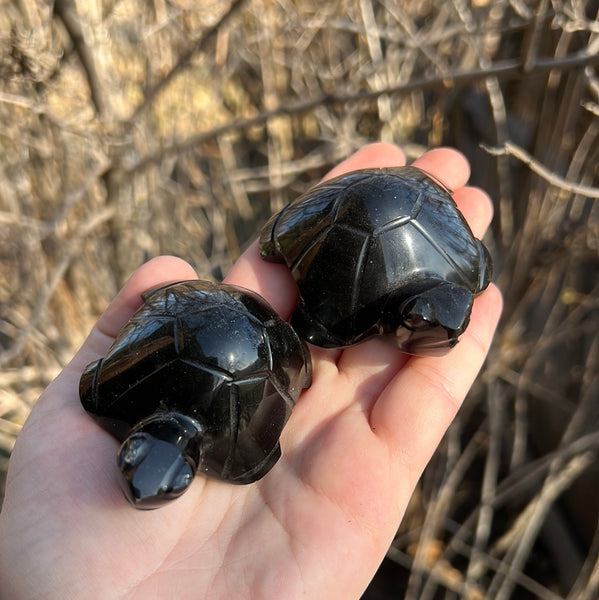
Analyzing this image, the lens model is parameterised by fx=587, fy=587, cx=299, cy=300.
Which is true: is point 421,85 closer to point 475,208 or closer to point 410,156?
point 475,208

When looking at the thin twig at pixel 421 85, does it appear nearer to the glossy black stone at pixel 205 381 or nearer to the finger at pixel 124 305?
the finger at pixel 124 305

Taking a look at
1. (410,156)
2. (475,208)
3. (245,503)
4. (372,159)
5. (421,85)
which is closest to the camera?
(245,503)

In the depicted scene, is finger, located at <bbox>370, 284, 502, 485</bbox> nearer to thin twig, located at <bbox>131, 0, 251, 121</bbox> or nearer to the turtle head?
the turtle head

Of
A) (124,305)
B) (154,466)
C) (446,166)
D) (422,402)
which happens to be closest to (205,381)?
(154,466)

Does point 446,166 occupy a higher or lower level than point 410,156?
higher

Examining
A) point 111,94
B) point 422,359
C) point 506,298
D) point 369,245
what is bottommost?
point 506,298

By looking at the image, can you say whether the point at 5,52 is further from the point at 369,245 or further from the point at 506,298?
the point at 506,298

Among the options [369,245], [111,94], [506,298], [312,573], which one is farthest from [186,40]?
[312,573]
